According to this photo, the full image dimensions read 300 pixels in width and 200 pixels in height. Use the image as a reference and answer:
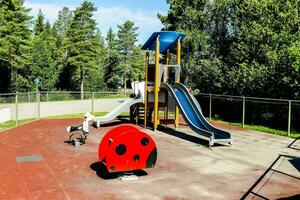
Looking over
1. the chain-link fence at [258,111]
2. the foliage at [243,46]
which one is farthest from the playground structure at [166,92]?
the foliage at [243,46]

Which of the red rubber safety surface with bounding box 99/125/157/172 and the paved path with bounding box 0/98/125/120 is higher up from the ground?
the red rubber safety surface with bounding box 99/125/157/172

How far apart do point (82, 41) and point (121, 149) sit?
4771 cm

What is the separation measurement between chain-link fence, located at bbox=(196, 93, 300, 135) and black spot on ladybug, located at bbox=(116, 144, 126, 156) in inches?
451

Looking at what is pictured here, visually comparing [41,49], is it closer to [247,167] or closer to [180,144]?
[180,144]

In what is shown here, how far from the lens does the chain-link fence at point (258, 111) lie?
20812 millimetres

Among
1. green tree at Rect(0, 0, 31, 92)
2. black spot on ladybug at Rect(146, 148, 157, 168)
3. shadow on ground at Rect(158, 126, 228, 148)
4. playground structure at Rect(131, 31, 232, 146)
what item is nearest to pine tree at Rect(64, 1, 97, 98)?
green tree at Rect(0, 0, 31, 92)

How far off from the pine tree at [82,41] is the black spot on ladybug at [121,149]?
46.7 meters

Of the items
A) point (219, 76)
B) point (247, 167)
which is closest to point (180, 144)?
point (247, 167)

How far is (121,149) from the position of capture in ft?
31.1

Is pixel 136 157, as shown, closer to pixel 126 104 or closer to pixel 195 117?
pixel 195 117

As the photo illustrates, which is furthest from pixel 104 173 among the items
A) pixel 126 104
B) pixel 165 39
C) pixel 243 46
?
pixel 243 46

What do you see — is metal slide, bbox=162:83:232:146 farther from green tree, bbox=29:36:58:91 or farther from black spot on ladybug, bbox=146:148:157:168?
green tree, bbox=29:36:58:91

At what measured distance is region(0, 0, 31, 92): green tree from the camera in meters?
42.7

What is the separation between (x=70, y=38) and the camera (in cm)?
5528
